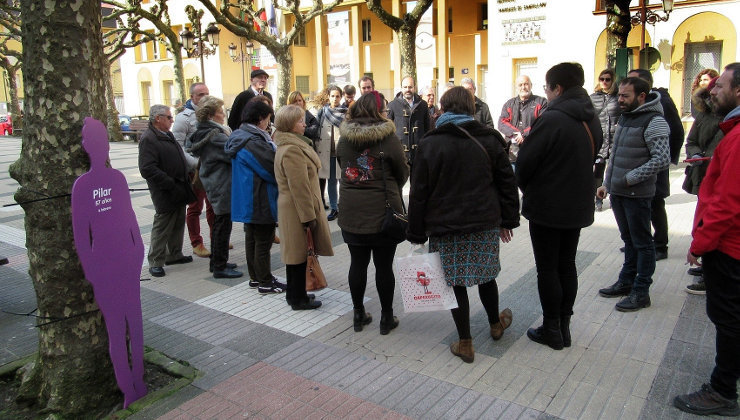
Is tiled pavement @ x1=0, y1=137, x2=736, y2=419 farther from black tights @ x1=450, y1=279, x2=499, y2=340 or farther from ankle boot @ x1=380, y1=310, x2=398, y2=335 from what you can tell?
black tights @ x1=450, y1=279, x2=499, y2=340

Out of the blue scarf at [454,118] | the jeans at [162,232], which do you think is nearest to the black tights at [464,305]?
the blue scarf at [454,118]

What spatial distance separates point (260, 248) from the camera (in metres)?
5.20

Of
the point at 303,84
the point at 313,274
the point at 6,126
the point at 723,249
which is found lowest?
the point at 313,274

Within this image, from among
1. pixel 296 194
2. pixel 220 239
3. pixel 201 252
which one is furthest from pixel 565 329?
pixel 201 252

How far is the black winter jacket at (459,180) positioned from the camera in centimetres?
351

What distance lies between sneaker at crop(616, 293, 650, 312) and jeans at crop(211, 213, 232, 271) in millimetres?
3807

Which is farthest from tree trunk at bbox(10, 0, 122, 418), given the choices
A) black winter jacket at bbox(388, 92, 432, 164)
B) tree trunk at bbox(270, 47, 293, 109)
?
tree trunk at bbox(270, 47, 293, 109)

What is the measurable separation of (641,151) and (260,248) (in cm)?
338

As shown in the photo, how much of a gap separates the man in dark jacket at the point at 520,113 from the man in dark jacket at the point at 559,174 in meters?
4.10

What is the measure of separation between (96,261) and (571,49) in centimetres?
1862

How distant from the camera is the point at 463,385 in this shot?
11.5 ft

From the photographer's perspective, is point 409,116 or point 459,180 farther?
point 409,116

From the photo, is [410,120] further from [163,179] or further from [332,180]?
[163,179]

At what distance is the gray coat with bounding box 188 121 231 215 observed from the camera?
18.9 ft
